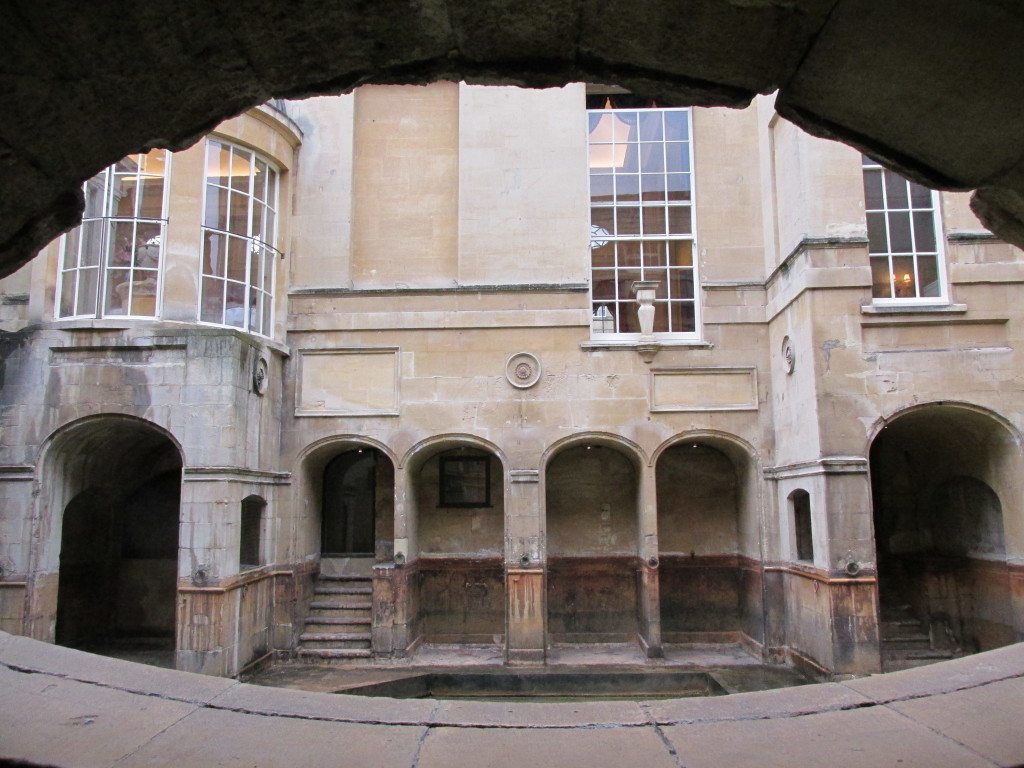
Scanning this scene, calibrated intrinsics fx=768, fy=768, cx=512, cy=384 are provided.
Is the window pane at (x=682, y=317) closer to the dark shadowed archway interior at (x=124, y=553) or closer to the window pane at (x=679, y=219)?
the window pane at (x=679, y=219)

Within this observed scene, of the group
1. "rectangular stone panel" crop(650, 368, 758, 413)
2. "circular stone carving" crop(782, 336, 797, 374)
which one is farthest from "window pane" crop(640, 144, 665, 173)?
"circular stone carving" crop(782, 336, 797, 374)

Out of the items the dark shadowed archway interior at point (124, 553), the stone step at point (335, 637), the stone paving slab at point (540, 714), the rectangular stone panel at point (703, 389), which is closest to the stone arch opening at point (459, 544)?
the stone step at point (335, 637)

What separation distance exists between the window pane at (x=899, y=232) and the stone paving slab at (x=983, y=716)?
951cm

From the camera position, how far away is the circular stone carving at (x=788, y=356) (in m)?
10.8

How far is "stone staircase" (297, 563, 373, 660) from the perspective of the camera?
1140 cm

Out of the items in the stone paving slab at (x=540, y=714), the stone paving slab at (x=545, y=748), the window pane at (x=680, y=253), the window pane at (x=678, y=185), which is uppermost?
the window pane at (x=678, y=185)

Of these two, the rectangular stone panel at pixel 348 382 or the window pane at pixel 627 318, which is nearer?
the rectangular stone panel at pixel 348 382

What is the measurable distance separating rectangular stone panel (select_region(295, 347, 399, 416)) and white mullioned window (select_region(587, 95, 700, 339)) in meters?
3.43

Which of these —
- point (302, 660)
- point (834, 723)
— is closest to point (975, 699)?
point (834, 723)

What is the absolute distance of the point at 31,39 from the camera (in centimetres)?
183

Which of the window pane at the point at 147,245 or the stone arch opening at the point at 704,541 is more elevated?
the window pane at the point at 147,245

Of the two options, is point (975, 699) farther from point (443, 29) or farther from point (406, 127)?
point (406, 127)

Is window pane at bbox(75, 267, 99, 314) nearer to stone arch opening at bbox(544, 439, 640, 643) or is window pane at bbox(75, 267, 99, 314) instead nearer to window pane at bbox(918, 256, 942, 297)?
stone arch opening at bbox(544, 439, 640, 643)

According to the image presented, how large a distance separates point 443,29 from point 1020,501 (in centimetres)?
1033
